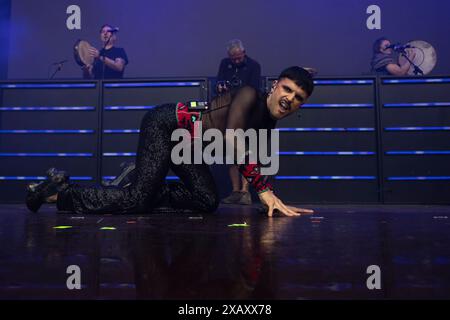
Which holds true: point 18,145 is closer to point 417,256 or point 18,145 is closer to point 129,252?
point 129,252

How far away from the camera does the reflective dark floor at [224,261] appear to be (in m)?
0.73

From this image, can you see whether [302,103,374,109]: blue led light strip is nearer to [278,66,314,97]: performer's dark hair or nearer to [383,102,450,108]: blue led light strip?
[383,102,450,108]: blue led light strip

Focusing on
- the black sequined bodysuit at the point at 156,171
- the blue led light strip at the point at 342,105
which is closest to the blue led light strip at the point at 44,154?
the black sequined bodysuit at the point at 156,171

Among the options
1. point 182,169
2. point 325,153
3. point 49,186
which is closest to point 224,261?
point 182,169

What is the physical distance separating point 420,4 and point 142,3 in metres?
3.72

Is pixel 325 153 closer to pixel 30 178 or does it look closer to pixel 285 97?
pixel 285 97

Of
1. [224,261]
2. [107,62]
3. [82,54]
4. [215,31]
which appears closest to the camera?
[224,261]

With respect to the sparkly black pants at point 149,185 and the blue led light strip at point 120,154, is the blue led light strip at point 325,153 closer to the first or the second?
the blue led light strip at point 120,154

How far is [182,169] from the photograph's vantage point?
7.71ft

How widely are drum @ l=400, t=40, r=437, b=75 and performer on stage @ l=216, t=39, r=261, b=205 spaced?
1948 millimetres

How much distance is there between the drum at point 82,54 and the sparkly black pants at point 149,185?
8.17ft

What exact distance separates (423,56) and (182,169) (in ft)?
12.7

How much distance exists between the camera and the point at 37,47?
214 inches

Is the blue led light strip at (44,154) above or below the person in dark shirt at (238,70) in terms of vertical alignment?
below
